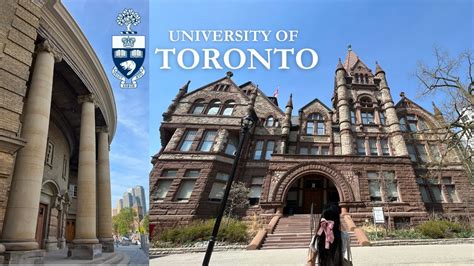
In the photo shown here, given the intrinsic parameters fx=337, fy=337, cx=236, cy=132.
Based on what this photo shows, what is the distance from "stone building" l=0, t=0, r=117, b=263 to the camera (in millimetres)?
9312

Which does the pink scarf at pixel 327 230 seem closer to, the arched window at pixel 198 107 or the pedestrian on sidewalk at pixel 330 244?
the pedestrian on sidewalk at pixel 330 244

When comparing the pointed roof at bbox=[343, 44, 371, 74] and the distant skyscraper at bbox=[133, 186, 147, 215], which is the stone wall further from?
the distant skyscraper at bbox=[133, 186, 147, 215]

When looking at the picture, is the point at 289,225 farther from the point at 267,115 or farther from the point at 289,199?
the point at 267,115

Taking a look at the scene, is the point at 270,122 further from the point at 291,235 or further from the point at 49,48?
the point at 49,48

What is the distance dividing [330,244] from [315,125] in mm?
24036

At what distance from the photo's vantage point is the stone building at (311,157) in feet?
68.6

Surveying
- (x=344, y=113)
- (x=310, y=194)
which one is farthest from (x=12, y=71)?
(x=344, y=113)

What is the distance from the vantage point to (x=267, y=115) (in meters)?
26.7

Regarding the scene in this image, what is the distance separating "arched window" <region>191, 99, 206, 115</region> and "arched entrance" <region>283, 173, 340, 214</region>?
28.3ft

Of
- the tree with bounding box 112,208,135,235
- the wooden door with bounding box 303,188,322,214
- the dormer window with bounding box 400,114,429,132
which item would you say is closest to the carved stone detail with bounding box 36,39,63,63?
the wooden door with bounding box 303,188,322,214

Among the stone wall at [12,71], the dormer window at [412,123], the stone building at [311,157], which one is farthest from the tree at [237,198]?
the dormer window at [412,123]

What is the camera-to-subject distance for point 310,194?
2411 cm

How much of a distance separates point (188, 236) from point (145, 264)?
9.86 feet

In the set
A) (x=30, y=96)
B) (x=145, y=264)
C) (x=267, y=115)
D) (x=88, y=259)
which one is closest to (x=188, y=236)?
(x=145, y=264)
